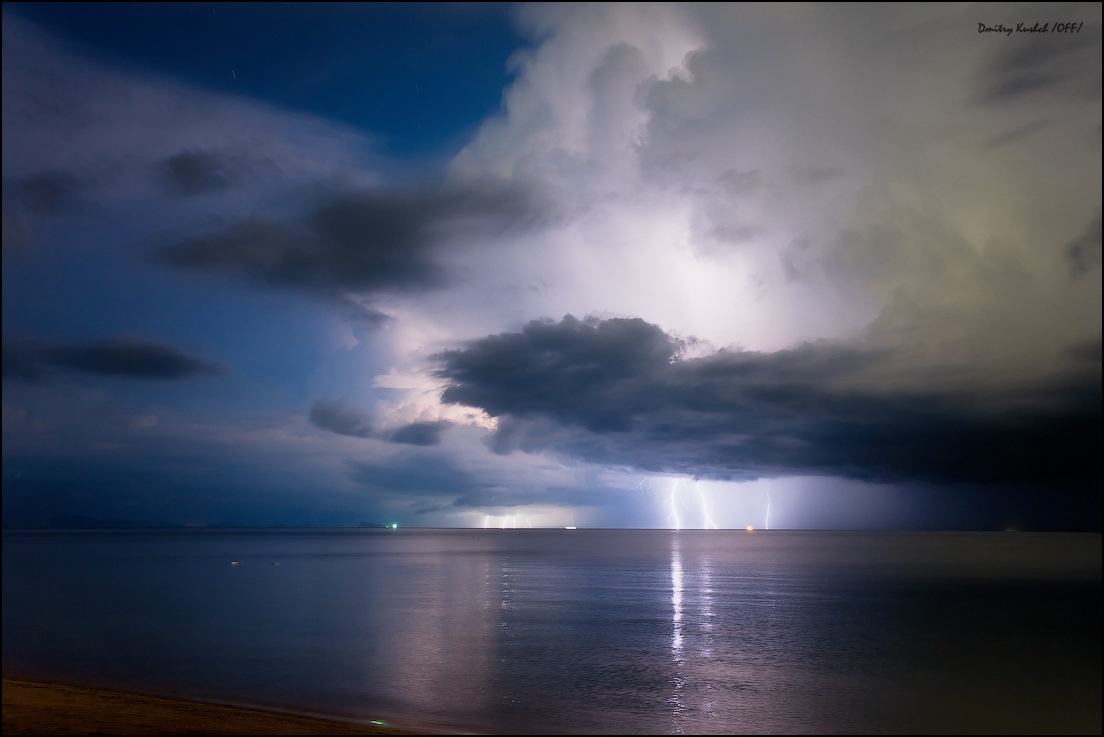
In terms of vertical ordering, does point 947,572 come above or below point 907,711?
below

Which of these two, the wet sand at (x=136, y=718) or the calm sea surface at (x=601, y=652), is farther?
the calm sea surface at (x=601, y=652)

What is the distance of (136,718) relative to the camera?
23.3 meters

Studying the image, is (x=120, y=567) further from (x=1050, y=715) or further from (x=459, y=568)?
(x=1050, y=715)

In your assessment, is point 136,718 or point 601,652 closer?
point 136,718

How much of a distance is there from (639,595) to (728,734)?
161 ft

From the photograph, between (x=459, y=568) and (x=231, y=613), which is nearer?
(x=231, y=613)

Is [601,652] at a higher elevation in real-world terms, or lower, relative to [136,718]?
lower

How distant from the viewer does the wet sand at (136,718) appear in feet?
70.0

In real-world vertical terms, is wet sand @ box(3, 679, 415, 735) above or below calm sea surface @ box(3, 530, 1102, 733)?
above

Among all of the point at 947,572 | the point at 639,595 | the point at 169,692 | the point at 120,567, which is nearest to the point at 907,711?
the point at 169,692

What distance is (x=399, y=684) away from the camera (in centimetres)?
3338

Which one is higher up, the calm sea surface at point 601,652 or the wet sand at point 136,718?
the wet sand at point 136,718

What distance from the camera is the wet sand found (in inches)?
840

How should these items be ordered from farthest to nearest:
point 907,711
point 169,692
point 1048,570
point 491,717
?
point 1048,570
point 169,692
point 907,711
point 491,717
